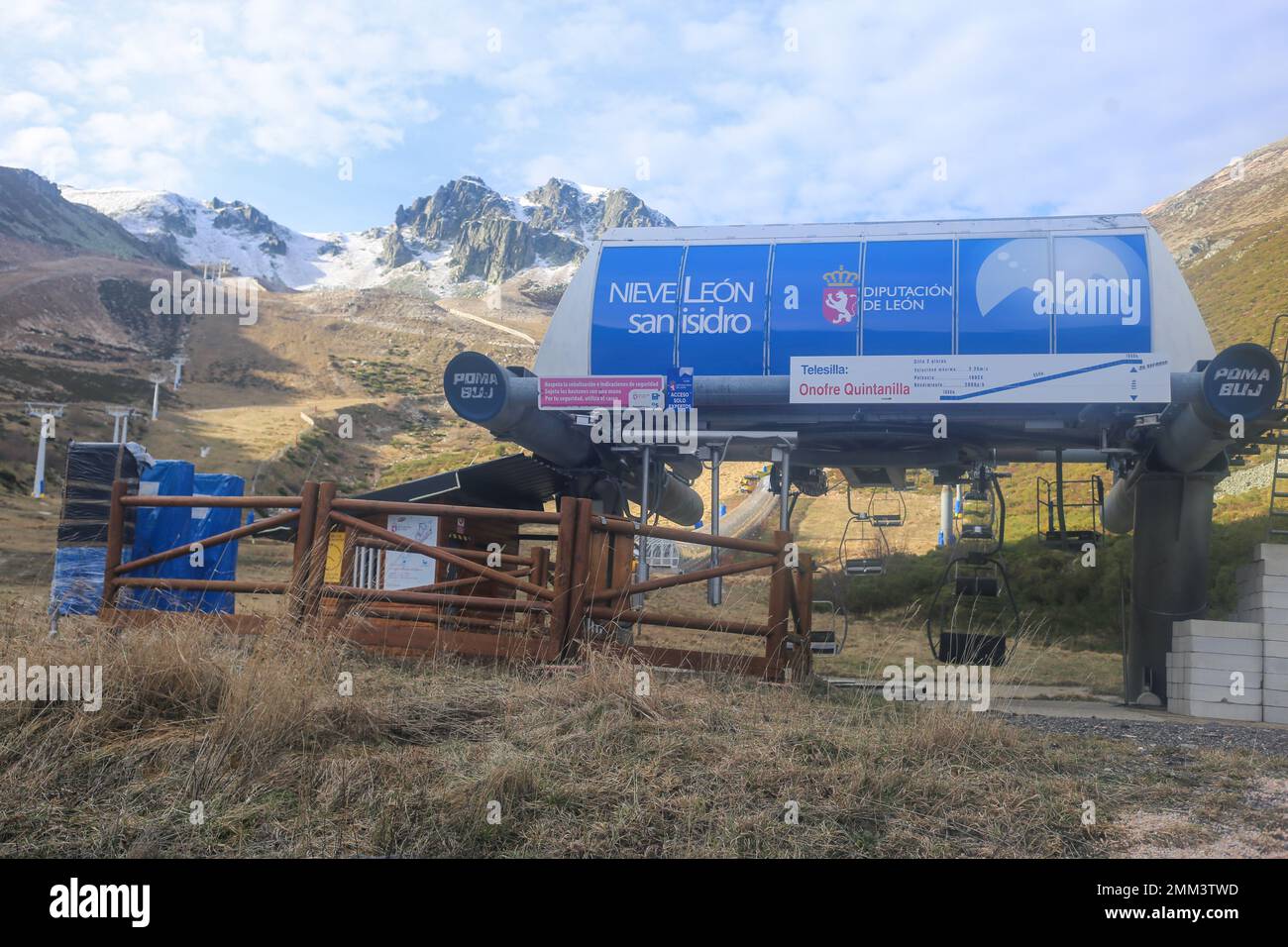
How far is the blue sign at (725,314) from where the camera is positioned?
43.7ft

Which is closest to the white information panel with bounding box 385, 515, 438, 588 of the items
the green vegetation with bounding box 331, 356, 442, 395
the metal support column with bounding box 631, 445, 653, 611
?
the metal support column with bounding box 631, 445, 653, 611

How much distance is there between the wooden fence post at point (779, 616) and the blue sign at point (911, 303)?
19.7 feet

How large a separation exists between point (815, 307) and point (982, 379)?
7.57 ft

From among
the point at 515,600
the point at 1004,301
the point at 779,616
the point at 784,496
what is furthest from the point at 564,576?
the point at 1004,301

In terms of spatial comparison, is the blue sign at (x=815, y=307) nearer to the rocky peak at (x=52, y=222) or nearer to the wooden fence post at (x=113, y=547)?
the wooden fence post at (x=113, y=547)

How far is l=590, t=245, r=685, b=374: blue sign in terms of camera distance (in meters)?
13.6

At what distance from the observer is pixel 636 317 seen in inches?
538

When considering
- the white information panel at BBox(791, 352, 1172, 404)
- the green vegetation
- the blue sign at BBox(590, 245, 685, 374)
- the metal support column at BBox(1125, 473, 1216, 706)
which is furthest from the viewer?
the green vegetation

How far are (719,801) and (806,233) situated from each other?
33.8 ft

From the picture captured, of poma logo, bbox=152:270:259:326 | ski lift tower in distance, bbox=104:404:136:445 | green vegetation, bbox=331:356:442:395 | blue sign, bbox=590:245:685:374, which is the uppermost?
poma logo, bbox=152:270:259:326

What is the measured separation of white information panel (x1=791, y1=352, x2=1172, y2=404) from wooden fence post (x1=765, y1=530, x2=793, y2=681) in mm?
5655

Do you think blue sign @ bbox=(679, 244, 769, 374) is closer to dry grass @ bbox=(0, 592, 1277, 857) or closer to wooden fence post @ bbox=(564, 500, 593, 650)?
wooden fence post @ bbox=(564, 500, 593, 650)

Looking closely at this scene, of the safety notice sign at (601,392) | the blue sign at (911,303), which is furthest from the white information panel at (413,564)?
the blue sign at (911,303)

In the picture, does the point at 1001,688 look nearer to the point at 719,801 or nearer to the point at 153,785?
the point at 719,801
